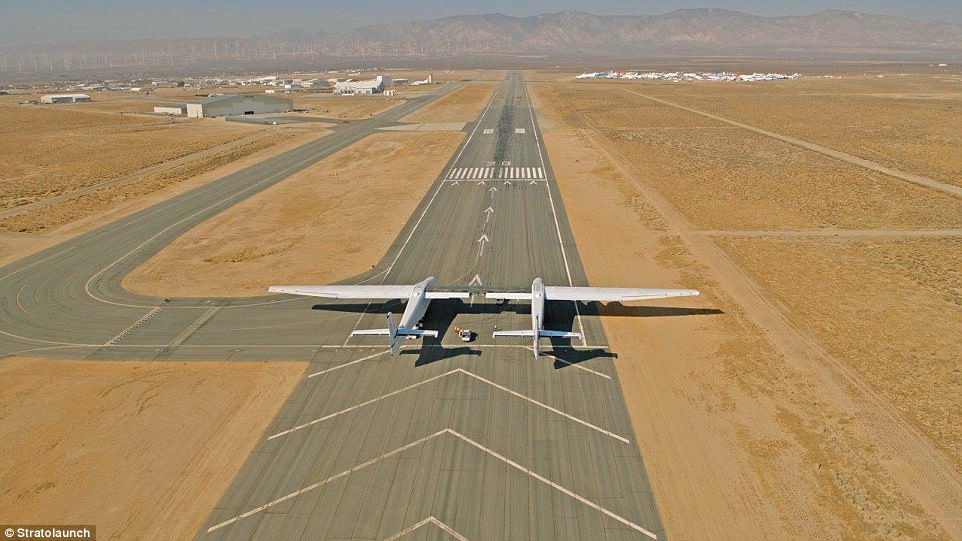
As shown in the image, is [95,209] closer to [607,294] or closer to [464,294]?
[464,294]

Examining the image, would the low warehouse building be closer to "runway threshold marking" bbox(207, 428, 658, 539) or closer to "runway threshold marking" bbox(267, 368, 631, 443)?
"runway threshold marking" bbox(267, 368, 631, 443)

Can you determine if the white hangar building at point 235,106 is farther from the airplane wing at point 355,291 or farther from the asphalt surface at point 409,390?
the airplane wing at point 355,291

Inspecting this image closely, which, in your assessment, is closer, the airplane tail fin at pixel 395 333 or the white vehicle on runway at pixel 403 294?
the airplane tail fin at pixel 395 333

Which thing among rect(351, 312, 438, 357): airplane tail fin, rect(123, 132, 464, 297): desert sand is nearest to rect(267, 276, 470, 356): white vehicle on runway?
rect(351, 312, 438, 357): airplane tail fin

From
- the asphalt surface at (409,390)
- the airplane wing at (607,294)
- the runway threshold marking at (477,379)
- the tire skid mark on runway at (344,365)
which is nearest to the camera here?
the asphalt surface at (409,390)

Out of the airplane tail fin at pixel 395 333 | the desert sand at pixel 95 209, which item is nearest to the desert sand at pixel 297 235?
the desert sand at pixel 95 209

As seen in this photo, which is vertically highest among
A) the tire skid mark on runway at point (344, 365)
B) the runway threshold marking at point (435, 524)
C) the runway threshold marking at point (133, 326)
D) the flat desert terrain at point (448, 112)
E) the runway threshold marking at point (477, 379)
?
the flat desert terrain at point (448, 112)

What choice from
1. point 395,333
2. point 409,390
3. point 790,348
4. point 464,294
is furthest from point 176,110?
point 790,348
